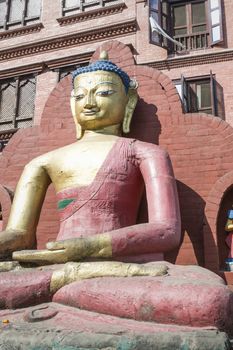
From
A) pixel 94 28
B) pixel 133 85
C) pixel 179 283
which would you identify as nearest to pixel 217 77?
pixel 94 28

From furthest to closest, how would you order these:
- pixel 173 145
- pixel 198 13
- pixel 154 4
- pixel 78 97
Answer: pixel 198 13, pixel 154 4, pixel 173 145, pixel 78 97

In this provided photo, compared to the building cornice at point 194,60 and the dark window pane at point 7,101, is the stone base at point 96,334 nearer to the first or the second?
the building cornice at point 194,60

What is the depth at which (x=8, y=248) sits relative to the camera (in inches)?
144

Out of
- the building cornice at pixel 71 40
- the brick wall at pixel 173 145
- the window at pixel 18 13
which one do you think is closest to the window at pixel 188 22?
the building cornice at pixel 71 40

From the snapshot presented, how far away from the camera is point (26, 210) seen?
3982 millimetres

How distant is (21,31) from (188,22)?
5.57 metres

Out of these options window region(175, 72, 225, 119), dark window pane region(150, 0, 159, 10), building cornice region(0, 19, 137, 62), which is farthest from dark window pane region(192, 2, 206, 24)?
window region(175, 72, 225, 119)

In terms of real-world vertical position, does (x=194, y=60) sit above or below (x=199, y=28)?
below

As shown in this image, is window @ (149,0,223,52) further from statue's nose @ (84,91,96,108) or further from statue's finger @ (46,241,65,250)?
statue's finger @ (46,241,65,250)

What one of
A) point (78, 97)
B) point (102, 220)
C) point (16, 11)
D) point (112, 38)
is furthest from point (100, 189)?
point (16, 11)

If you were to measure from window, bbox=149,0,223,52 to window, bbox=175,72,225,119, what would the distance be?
113 centimetres

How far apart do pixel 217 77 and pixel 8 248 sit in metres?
10.5

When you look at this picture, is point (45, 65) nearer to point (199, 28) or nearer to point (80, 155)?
point (199, 28)

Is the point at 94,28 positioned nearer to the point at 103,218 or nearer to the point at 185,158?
the point at 185,158
